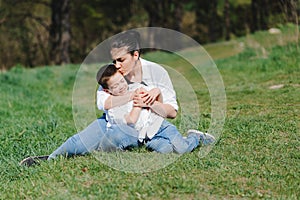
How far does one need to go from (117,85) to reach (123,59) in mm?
212

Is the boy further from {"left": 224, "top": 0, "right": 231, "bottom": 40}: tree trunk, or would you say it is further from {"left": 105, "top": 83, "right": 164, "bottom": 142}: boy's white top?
{"left": 224, "top": 0, "right": 231, "bottom": 40}: tree trunk

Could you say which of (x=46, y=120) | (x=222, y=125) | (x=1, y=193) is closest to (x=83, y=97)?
(x=46, y=120)

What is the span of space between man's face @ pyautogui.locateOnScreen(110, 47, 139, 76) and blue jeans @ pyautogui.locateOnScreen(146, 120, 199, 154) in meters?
0.55

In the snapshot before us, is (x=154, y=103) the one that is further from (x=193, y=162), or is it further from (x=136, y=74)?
(x=193, y=162)

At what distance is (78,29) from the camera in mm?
30547

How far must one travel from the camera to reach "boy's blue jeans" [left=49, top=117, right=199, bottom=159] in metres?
4.49

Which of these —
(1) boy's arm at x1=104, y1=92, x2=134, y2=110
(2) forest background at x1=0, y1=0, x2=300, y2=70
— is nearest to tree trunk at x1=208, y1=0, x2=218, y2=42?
(2) forest background at x1=0, y1=0, x2=300, y2=70

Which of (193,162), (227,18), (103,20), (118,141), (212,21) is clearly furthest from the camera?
(212,21)

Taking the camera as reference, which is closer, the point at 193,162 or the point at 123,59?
the point at 193,162

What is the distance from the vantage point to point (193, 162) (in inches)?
163

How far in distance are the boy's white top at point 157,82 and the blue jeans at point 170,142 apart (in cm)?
20

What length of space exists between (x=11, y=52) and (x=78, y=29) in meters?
4.87

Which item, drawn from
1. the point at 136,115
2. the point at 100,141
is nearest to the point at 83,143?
the point at 100,141

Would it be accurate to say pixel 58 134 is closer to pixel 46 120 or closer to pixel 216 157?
pixel 46 120
